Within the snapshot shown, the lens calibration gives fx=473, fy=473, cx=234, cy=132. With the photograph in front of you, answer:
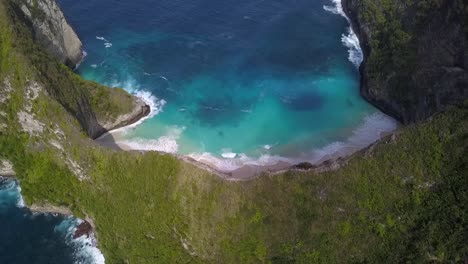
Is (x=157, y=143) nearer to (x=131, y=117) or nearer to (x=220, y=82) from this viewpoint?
(x=131, y=117)

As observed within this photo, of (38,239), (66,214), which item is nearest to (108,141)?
(66,214)

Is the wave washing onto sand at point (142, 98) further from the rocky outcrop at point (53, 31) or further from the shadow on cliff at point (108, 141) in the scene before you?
the rocky outcrop at point (53, 31)

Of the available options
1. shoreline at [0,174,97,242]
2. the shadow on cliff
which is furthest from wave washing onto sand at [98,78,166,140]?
shoreline at [0,174,97,242]

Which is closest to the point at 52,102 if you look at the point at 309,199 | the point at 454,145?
the point at 309,199

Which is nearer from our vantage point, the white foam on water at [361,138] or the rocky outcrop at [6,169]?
the rocky outcrop at [6,169]

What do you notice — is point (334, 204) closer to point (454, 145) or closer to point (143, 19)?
point (454, 145)

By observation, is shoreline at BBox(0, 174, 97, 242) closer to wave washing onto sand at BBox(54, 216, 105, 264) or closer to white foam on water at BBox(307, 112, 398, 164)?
wave washing onto sand at BBox(54, 216, 105, 264)

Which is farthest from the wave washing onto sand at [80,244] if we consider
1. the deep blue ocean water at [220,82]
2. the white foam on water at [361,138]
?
the white foam on water at [361,138]

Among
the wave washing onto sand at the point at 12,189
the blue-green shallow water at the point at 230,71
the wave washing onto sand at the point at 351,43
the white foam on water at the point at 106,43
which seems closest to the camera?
the wave washing onto sand at the point at 12,189
